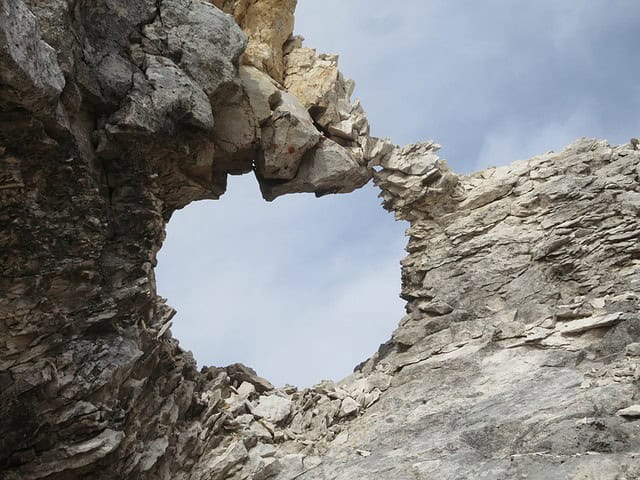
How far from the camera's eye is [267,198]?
87.8ft

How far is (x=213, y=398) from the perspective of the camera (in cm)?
2234

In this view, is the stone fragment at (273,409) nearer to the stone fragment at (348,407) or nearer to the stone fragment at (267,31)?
the stone fragment at (348,407)

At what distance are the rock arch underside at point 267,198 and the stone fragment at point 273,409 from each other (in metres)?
0.14

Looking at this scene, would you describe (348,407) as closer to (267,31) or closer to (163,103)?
(163,103)

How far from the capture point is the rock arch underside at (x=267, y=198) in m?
15.6

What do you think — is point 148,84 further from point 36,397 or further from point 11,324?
point 36,397

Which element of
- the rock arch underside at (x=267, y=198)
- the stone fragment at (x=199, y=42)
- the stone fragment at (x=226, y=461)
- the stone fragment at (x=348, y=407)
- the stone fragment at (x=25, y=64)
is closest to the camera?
the stone fragment at (x=25, y=64)

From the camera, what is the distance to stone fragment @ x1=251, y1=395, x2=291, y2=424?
898 inches

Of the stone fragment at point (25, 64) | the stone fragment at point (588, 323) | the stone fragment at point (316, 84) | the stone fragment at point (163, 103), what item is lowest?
the stone fragment at point (588, 323)

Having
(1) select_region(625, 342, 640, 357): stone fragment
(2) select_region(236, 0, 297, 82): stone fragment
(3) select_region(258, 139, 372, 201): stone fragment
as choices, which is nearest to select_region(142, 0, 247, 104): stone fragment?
(2) select_region(236, 0, 297, 82): stone fragment

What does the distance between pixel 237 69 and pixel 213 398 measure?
12358 millimetres

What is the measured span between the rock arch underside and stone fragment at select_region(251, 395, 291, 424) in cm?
14

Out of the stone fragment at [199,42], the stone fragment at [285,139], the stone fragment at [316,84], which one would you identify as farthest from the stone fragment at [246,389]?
the stone fragment at [316,84]

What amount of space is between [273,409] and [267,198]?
9.21 meters
